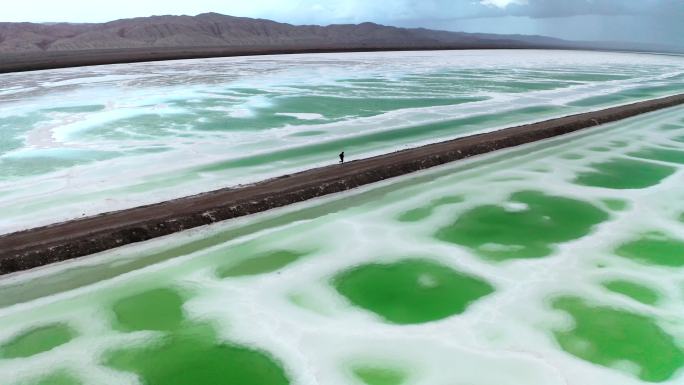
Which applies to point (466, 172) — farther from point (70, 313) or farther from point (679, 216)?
point (70, 313)

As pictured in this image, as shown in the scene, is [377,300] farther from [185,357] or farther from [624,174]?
[624,174]

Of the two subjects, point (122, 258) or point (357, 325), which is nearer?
point (357, 325)

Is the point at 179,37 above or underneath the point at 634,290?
above

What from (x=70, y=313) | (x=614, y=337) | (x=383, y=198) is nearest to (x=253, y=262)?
(x=70, y=313)

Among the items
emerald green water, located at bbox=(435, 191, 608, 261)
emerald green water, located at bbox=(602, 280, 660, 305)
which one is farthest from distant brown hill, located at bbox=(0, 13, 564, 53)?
emerald green water, located at bbox=(602, 280, 660, 305)

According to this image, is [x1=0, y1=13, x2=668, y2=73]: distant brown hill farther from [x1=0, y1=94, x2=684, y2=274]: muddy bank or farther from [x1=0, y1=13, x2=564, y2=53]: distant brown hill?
[x1=0, y1=94, x2=684, y2=274]: muddy bank

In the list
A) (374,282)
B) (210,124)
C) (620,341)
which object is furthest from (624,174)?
(210,124)

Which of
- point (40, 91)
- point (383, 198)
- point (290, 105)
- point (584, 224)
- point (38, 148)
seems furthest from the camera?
point (40, 91)
